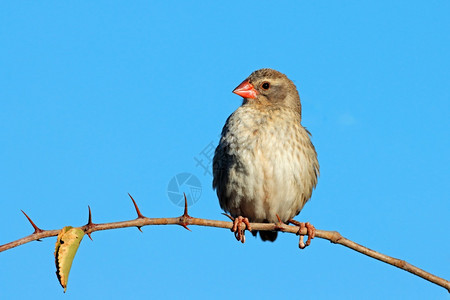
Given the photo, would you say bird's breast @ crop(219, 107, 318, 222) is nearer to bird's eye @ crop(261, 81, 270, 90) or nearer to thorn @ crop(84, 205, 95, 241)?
bird's eye @ crop(261, 81, 270, 90)

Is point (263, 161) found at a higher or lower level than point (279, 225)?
higher

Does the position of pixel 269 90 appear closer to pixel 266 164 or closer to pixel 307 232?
pixel 266 164

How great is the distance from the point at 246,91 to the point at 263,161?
110 cm

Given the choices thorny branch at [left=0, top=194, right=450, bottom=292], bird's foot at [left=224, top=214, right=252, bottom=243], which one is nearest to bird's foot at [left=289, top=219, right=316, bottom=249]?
bird's foot at [left=224, top=214, right=252, bottom=243]

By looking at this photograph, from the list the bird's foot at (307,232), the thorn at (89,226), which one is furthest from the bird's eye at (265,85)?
the thorn at (89,226)

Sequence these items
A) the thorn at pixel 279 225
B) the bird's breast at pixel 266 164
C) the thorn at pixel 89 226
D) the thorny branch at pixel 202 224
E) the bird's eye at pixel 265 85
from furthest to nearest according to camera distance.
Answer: the bird's eye at pixel 265 85
the bird's breast at pixel 266 164
the thorn at pixel 279 225
the thorn at pixel 89 226
the thorny branch at pixel 202 224

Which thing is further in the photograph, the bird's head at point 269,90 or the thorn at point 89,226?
the bird's head at point 269,90

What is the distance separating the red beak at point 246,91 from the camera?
615 cm

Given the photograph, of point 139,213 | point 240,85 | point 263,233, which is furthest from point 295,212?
point 139,213

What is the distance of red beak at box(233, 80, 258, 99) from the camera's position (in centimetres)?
615

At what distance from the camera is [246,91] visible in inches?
243

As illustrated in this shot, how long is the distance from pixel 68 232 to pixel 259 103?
12.2 feet

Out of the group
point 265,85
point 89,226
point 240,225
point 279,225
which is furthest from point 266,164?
point 89,226

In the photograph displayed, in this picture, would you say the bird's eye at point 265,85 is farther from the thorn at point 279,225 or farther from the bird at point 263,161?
the thorn at point 279,225
